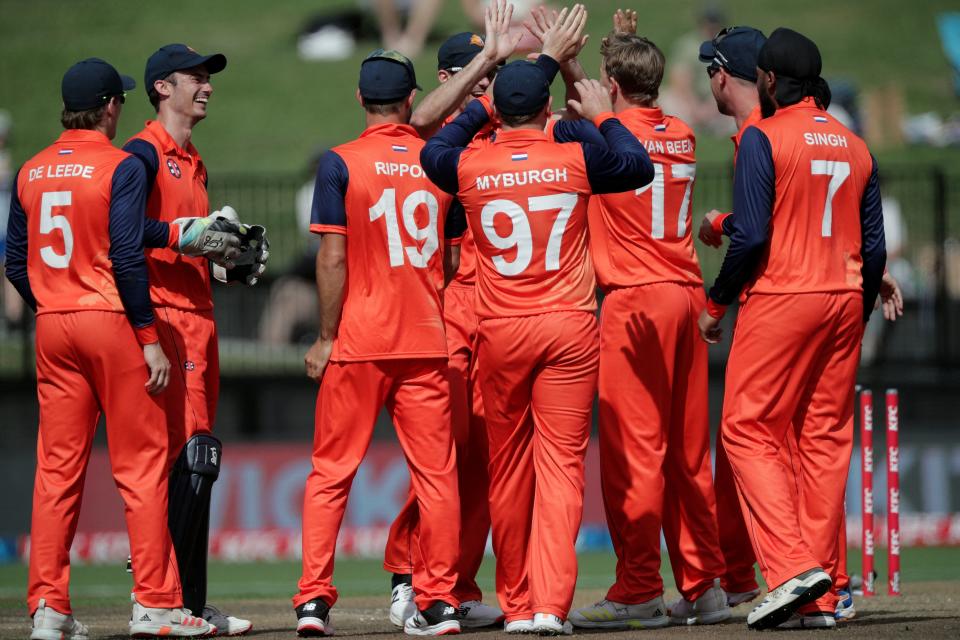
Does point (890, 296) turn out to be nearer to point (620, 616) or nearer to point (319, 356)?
point (620, 616)

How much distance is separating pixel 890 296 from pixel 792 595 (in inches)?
77.3

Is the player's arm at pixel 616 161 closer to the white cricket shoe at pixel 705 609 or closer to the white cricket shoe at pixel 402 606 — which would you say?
the white cricket shoe at pixel 705 609

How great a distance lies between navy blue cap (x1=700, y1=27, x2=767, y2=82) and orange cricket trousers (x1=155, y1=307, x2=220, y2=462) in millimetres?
3009

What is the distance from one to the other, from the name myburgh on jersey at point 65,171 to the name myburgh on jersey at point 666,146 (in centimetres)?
Result: 282

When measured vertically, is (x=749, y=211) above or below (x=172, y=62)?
below

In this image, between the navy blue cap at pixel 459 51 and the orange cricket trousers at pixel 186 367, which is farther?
the navy blue cap at pixel 459 51

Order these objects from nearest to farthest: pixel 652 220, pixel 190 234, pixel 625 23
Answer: pixel 190 234
pixel 652 220
pixel 625 23

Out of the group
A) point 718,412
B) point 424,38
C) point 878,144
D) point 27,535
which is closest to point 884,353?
point 718,412

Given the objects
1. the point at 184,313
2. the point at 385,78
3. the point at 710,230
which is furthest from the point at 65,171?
the point at 710,230

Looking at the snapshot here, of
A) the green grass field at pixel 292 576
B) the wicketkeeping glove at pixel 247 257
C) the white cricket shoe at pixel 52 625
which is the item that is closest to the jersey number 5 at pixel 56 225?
the wicketkeeping glove at pixel 247 257

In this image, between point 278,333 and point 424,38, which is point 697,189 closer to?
point 278,333

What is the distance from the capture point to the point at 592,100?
24.8 ft

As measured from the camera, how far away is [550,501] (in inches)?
291

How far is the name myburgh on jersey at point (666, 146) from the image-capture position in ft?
26.2
